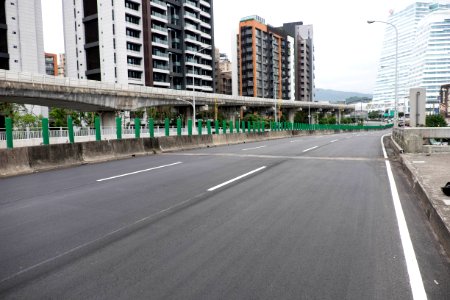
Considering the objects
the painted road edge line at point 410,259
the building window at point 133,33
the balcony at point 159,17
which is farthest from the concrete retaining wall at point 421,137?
the balcony at point 159,17

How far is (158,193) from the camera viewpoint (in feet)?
24.8

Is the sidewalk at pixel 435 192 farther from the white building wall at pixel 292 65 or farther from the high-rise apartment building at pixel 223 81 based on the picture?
the white building wall at pixel 292 65

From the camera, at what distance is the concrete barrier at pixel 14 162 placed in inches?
441

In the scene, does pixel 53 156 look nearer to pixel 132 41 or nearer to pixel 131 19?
pixel 132 41

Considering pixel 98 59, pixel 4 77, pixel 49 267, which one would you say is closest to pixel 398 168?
pixel 49 267

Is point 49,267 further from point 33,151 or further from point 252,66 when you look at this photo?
point 252,66

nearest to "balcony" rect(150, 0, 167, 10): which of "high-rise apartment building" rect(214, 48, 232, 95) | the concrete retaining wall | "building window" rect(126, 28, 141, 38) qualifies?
"building window" rect(126, 28, 141, 38)

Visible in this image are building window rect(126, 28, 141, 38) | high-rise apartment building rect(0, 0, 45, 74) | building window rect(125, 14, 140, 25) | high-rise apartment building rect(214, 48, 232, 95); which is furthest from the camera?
high-rise apartment building rect(214, 48, 232, 95)

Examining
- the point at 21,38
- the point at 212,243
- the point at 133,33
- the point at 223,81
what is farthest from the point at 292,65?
the point at 212,243

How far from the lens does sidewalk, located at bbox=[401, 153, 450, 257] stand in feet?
15.6

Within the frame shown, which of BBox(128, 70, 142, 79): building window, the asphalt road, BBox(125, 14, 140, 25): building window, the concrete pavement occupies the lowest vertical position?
the asphalt road

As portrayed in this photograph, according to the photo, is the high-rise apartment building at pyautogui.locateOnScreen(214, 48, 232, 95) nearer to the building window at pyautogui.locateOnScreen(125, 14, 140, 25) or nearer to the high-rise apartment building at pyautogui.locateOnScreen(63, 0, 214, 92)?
the high-rise apartment building at pyautogui.locateOnScreen(63, 0, 214, 92)

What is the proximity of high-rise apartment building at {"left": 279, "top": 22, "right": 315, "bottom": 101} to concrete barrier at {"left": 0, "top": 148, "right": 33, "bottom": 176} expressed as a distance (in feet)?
487

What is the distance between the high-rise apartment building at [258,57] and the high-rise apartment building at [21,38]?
71275mm
